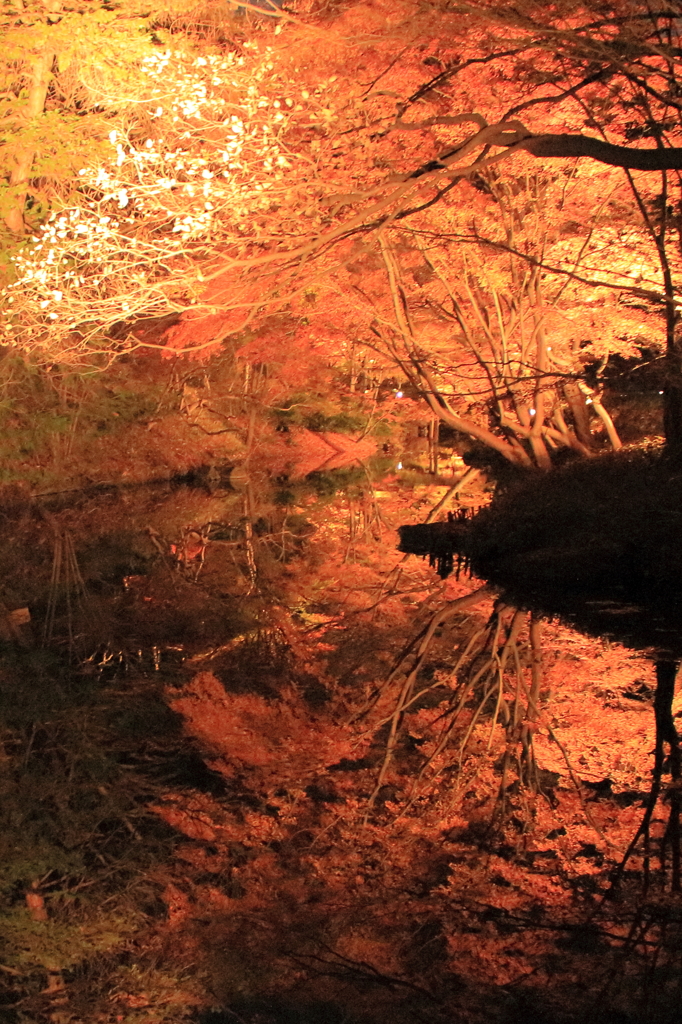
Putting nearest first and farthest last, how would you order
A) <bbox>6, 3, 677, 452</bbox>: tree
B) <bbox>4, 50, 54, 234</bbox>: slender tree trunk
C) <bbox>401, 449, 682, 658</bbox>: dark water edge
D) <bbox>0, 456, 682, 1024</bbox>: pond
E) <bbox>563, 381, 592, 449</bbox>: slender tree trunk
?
<bbox>0, 456, 682, 1024</bbox>: pond, <bbox>6, 3, 677, 452</bbox>: tree, <bbox>401, 449, 682, 658</bbox>: dark water edge, <bbox>563, 381, 592, 449</bbox>: slender tree trunk, <bbox>4, 50, 54, 234</bbox>: slender tree trunk

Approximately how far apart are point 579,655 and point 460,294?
733cm

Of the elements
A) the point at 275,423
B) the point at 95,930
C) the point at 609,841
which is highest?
the point at 275,423

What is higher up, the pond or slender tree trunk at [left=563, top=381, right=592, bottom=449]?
slender tree trunk at [left=563, top=381, right=592, bottom=449]

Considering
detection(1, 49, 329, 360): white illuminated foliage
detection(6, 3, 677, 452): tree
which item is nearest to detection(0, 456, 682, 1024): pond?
detection(6, 3, 677, 452): tree

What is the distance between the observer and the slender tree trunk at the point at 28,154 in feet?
59.7

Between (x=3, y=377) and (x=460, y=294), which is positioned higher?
(x=460, y=294)

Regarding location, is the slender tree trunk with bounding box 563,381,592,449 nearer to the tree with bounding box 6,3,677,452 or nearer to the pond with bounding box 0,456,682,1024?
the tree with bounding box 6,3,677,452

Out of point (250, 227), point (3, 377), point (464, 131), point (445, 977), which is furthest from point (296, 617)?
point (3, 377)

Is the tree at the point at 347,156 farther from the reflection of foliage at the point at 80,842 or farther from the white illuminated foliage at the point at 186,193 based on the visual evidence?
the reflection of foliage at the point at 80,842

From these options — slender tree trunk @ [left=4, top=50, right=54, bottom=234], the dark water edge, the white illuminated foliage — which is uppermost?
slender tree trunk @ [left=4, top=50, right=54, bottom=234]

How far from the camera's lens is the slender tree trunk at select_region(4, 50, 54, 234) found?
18.2 meters

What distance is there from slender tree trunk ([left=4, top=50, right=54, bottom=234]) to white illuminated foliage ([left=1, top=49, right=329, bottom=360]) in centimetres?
842

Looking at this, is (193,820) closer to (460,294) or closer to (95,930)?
(95,930)

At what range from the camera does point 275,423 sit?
22.1 metres
